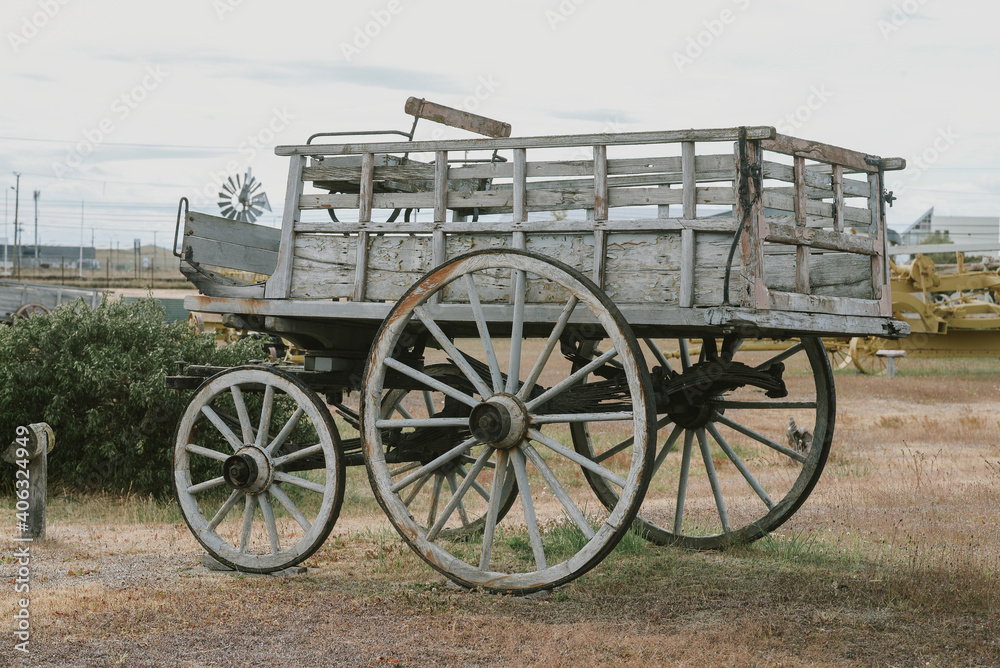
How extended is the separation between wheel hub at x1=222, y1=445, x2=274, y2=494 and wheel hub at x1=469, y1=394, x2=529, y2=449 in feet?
5.32

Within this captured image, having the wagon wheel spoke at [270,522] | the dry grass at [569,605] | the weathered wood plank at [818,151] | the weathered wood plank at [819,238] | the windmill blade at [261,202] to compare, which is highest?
the windmill blade at [261,202]

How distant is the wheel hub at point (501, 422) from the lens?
521 centimetres

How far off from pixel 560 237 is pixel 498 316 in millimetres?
548

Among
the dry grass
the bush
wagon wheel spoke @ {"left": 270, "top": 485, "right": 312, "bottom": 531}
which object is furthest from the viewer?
the bush

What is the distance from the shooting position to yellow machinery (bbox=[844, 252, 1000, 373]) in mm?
21422

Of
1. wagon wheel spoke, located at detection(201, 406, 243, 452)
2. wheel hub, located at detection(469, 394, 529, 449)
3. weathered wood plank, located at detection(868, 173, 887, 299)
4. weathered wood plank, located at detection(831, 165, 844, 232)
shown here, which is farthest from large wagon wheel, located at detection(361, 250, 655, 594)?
weathered wood plank, located at detection(868, 173, 887, 299)

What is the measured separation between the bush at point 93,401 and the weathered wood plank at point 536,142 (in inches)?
179

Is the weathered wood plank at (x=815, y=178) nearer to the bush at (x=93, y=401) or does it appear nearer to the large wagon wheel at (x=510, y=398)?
the large wagon wheel at (x=510, y=398)

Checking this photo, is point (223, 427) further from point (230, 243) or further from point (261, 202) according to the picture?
point (261, 202)

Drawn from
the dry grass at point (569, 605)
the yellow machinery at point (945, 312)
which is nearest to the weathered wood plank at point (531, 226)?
the dry grass at point (569, 605)

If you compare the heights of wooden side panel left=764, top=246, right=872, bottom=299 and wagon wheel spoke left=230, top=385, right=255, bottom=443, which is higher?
wooden side panel left=764, top=246, right=872, bottom=299

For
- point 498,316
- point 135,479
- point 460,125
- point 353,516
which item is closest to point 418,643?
point 498,316

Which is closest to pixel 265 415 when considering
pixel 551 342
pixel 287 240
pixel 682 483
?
pixel 287 240

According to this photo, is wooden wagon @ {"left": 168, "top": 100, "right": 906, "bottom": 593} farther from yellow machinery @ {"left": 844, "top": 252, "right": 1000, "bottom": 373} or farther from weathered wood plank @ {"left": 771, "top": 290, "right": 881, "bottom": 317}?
yellow machinery @ {"left": 844, "top": 252, "right": 1000, "bottom": 373}
